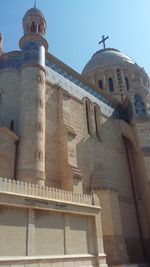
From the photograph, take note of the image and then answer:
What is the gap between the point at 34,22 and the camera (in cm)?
1811

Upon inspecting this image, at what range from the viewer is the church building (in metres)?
8.40

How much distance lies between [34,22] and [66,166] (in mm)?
11198

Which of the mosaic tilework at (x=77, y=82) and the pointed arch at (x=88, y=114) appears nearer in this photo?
the mosaic tilework at (x=77, y=82)

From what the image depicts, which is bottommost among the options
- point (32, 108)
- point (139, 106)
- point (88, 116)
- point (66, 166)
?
point (66, 166)

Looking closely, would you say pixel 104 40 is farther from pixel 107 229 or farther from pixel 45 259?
pixel 45 259

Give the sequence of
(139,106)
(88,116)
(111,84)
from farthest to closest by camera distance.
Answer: (111,84), (139,106), (88,116)

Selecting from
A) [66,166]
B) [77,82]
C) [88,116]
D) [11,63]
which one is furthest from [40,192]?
[77,82]

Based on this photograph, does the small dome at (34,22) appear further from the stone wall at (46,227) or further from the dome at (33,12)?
the stone wall at (46,227)

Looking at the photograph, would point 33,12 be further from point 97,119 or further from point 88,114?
point 97,119

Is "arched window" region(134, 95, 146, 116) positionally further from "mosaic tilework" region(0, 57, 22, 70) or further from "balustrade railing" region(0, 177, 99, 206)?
"balustrade railing" region(0, 177, 99, 206)

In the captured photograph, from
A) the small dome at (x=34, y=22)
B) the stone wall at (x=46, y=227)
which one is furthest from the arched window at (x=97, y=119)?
the stone wall at (x=46, y=227)

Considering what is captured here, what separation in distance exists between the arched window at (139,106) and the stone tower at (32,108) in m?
9.42

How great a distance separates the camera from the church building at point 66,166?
8.40 meters

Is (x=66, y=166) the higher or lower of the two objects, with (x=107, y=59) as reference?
lower
